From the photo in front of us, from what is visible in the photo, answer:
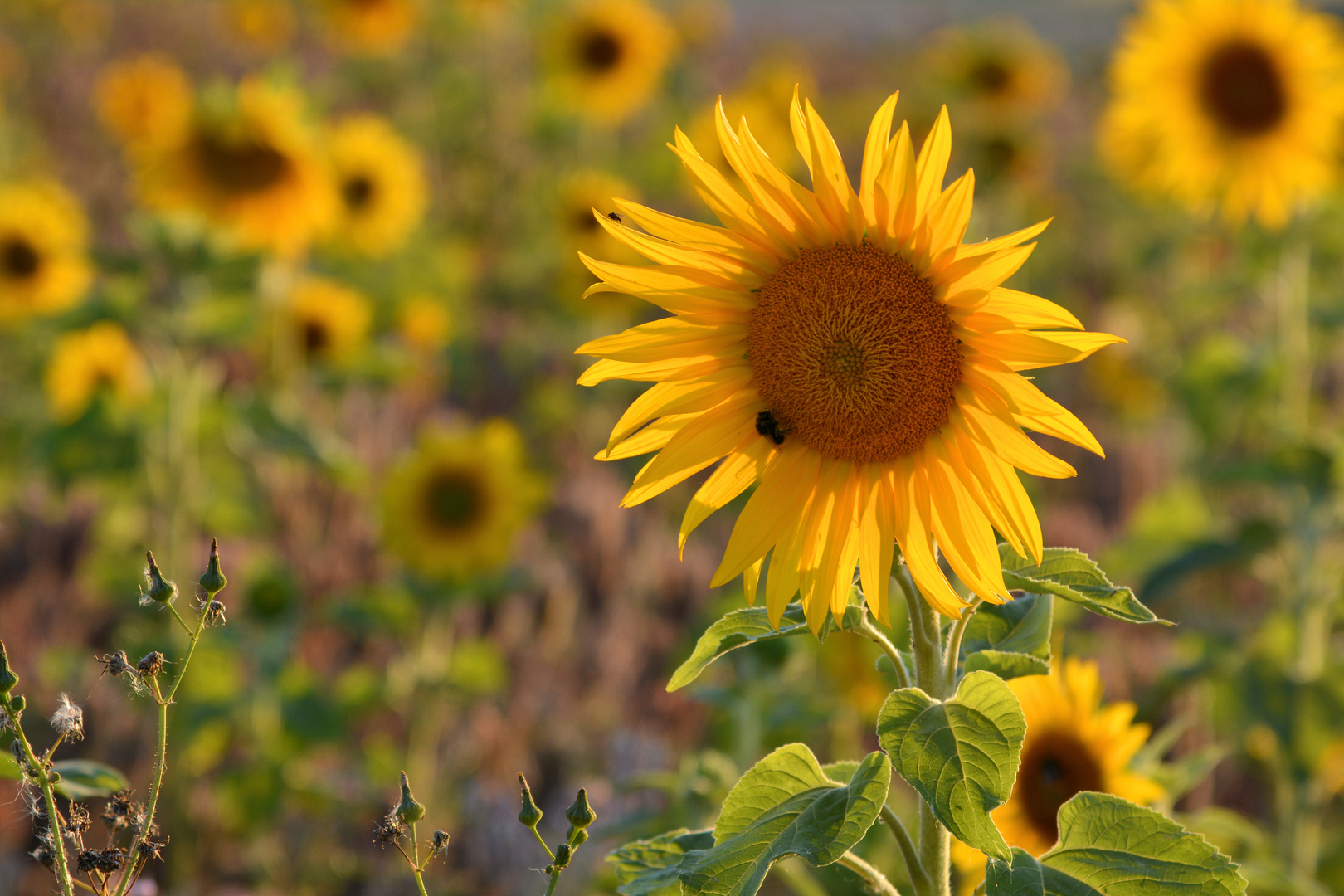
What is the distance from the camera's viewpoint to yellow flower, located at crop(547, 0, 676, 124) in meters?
7.89

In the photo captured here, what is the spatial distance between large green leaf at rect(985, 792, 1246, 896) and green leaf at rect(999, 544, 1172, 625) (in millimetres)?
225

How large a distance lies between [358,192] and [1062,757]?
16.3 ft

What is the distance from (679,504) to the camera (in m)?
5.97

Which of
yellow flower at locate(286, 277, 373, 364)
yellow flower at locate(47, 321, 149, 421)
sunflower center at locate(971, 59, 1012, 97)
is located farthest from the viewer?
sunflower center at locate(971, 59, 1012, 97)

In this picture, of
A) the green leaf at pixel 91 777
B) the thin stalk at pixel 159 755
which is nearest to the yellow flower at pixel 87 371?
the green leaf at pixel 91 777

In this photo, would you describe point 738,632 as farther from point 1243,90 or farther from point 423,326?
point 423,326

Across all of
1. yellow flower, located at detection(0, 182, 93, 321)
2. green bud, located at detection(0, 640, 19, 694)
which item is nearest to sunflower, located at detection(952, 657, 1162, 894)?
green bud, located at detection(0, 640, 19, 694)

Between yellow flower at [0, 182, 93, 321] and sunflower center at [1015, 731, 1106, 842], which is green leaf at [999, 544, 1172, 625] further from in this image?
yellow flower at [0, 182, 93, 321]

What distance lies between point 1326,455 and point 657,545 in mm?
2729

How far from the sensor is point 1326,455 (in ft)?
9.80

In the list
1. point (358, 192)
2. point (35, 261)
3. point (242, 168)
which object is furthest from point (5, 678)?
point (358, 192)

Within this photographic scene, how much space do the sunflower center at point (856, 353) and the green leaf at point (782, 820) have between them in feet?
1.27

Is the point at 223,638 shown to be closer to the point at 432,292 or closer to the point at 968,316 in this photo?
the point at 968,316

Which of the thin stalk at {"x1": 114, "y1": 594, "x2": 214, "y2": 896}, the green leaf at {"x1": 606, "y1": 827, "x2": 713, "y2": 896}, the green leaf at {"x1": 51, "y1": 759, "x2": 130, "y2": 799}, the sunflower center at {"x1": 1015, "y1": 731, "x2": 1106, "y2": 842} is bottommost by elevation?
the sunflower center at {"x1": 1015, "y1": 731, "x2": 1106, "y2": 842}
